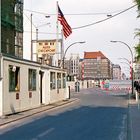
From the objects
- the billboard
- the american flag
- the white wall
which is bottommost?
the white wall

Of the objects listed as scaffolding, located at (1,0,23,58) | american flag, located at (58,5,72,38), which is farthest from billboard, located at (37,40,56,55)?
scaffolding, located at (1,0,23,58)

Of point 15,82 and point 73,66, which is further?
point 73,66

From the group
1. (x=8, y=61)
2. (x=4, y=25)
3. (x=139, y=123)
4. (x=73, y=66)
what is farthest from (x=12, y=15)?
(x=73, y=66)

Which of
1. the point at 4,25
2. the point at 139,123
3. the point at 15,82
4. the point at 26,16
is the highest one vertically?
the point at 26,16

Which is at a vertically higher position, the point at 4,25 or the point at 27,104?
the point at 4,25

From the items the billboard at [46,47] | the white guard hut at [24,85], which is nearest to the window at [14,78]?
the white guard hut at [24,85]

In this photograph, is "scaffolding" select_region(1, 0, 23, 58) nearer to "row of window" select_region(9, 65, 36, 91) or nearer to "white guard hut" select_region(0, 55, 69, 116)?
"white guard hut" select_region(0, 55, 69, 116)

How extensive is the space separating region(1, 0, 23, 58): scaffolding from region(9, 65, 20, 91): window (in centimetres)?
1503

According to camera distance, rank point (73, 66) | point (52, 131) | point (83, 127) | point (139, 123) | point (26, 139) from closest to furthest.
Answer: point (26, 139), point (52, 131), point (83, 127), point (139, 123), point (73, 66)

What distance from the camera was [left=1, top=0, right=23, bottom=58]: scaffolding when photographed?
45.7 metres

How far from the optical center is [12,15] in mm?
49094

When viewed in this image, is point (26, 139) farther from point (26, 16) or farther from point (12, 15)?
point (26, 16)

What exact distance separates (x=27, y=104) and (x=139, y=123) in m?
11.7

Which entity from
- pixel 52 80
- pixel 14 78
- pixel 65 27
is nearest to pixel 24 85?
pixel 14 78
